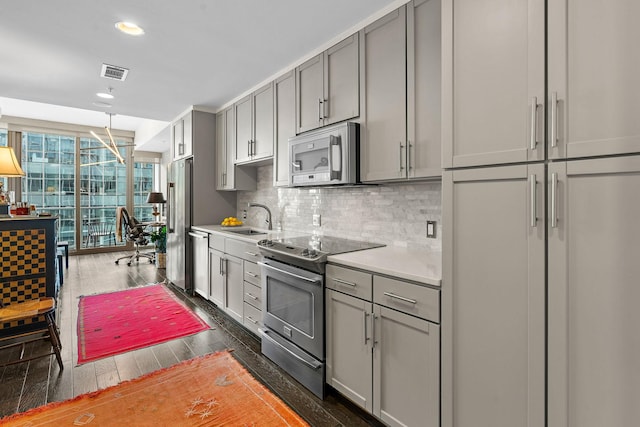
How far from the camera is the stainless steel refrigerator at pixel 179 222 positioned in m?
4.39

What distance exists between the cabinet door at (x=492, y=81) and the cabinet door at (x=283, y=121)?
69.3 inches

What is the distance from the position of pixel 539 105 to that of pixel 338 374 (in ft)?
5.73

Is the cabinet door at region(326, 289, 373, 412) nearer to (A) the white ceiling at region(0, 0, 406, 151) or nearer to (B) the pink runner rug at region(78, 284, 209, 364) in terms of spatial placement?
(B) the pink runner rug at region(78, 284, 209, 364)

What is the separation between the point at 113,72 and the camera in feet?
10.7

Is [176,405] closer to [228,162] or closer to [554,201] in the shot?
[554,201]

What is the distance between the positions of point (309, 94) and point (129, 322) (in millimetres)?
2910

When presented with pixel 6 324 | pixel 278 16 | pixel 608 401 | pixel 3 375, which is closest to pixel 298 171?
pixel 278 16

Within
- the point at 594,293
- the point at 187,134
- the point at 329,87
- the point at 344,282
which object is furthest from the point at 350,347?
the point at 187,134

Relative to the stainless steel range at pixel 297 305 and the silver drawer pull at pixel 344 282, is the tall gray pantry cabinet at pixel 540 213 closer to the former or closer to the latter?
the silver drawer pull at pixel 344 282

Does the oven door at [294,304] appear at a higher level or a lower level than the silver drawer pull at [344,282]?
lower

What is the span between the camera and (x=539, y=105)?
1208mm

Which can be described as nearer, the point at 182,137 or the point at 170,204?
the point at 182,137

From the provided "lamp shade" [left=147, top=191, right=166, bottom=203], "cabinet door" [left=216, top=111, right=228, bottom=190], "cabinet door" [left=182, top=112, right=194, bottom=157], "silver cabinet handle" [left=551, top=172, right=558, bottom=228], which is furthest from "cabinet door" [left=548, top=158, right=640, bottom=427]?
"lamp shade" [left=147, top=191, right=166, bottom=203]

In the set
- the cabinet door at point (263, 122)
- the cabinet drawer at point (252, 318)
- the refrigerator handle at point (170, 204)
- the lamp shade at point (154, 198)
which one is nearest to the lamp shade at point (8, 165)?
the refrigerator handle at point (170, 204)
